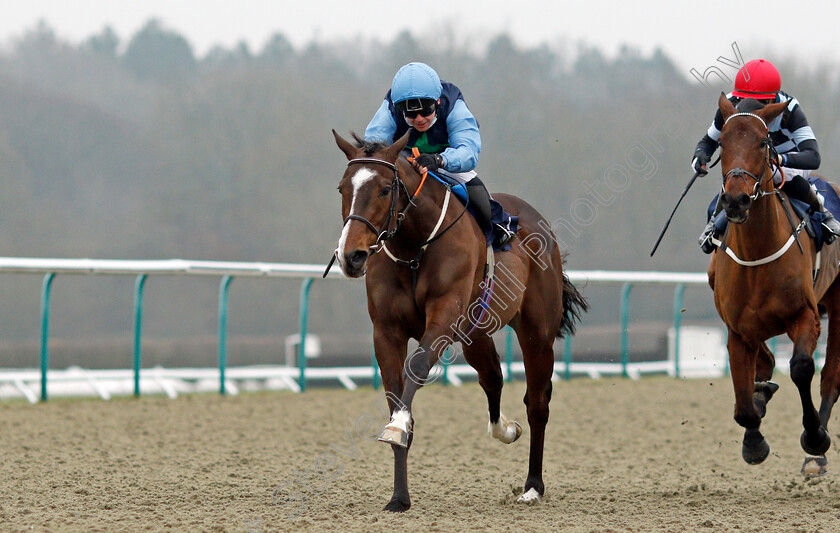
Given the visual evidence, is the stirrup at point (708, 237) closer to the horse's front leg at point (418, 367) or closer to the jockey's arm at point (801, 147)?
the jockey's arm at point (801, 147)

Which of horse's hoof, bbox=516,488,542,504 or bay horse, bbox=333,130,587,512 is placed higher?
bay horse, bbox=333,130,587,512

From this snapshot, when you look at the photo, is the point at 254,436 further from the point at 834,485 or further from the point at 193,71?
the point at 193,71

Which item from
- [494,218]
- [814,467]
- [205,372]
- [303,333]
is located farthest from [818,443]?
[205,372]

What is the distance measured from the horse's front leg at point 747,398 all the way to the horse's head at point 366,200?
2.28 meters

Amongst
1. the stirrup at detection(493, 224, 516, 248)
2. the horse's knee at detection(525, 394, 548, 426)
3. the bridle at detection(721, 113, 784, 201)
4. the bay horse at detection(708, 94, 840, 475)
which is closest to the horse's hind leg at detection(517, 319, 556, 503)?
the horse's knee at detection(525, 394, 548, 426)

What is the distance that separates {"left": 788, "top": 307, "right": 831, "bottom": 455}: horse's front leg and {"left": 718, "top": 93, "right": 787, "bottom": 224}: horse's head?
0.77 metres

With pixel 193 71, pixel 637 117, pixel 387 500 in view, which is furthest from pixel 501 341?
pixel 193 71

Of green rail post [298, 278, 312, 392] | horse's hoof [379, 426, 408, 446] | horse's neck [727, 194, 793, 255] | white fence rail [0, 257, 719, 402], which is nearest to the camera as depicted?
horse's hoof [379, 426, 408, 446]

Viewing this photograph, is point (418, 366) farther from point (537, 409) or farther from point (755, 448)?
point (755, 448)

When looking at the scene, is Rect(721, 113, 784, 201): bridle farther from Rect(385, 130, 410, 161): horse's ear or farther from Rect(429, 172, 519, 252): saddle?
Rect(385, 130, 410, 161): horse's ear

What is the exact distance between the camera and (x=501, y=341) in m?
28.7

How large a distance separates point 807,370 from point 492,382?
1.83m

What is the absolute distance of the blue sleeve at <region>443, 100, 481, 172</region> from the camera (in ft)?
18.3

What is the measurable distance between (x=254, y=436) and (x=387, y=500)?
3.33 meters
